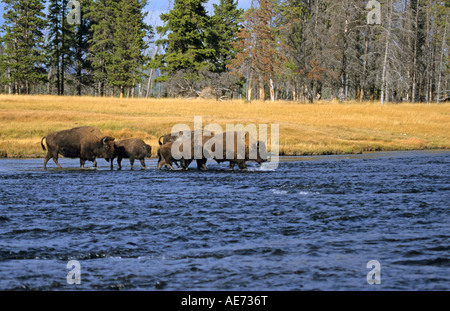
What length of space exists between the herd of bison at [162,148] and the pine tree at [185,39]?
45.7 meters

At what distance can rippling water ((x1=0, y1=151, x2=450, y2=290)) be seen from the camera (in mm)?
7758

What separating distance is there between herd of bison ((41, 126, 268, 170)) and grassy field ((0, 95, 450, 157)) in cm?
656

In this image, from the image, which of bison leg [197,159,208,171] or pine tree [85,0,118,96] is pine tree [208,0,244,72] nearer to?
pine tree [85,0,118,96]

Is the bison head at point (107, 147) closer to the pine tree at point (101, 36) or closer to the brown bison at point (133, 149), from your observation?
the brown bison at point (133, 149)

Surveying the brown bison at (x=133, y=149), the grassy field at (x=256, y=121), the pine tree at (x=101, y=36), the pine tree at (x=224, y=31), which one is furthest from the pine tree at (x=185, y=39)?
the brown bison at (x=133, y=149)

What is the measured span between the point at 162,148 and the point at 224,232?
1096 centimetres

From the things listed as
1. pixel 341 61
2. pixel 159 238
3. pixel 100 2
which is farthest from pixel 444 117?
pixel 100 2

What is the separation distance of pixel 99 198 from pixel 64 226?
3.68m

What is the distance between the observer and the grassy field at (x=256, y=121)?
107ft

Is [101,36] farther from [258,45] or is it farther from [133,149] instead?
[133,149]

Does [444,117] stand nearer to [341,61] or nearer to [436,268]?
[341,61]

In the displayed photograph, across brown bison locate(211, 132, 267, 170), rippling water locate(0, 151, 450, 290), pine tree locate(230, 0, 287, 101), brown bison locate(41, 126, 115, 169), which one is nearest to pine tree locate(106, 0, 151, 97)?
pine tree locate(230, 0, 287, 101)

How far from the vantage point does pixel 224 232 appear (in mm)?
10445
